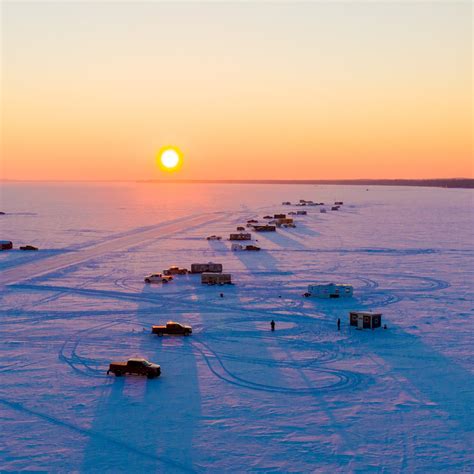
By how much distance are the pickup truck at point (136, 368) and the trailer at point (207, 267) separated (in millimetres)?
26952

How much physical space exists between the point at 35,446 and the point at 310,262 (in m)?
44.5

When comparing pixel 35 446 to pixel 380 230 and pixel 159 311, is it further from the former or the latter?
pixel 380 230

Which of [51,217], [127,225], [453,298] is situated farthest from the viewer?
[51,217]

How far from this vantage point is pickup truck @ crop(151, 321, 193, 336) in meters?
33.3

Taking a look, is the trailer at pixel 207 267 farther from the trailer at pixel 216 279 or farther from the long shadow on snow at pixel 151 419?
the long shadow on snow at pixel 151 419

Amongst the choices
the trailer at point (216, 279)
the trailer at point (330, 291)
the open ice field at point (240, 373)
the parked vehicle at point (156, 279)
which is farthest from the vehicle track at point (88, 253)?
the trailer at point (330, 291)

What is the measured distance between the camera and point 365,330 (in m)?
34.6

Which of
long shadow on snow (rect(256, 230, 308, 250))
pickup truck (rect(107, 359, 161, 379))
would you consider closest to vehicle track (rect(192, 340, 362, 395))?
pickup truck (rect(107, 359, 161, 379))

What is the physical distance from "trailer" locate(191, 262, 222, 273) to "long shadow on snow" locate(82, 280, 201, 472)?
2381 centimetres

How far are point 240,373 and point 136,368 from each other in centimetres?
487

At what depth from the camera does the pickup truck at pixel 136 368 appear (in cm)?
2656

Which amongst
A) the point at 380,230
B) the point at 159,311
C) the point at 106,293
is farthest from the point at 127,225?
the point at 159,311

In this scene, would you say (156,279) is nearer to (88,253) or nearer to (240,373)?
(88,253)

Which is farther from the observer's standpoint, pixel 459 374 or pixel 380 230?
pixel 380 230
